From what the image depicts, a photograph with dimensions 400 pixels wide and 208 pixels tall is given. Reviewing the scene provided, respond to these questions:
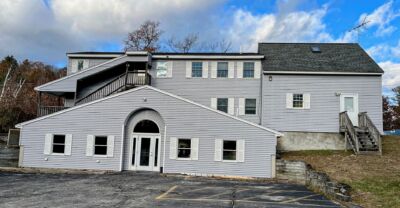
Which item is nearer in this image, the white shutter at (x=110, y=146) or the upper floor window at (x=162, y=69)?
the white shutter at (x=110, y=146)

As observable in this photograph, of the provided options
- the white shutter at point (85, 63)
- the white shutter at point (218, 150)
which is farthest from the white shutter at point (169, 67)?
the white shutter at point (218, 150)

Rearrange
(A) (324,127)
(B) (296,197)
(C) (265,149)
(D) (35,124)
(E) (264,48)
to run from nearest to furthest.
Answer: (B) (296,197)
(C) (265,149)
(D) (35,124)
(A) (324,127)
(E) (264,48)

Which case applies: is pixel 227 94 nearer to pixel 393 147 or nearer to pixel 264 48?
pixel 264 48

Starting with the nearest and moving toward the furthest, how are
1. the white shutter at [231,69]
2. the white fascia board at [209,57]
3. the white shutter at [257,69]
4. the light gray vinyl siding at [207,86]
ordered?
the light gray vinyl siding at [207,86] < the white shutter at [257,69] < the white fascia board at [209,57] < the white shutter at [231,69]

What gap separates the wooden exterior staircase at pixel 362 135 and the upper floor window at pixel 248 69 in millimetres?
6909

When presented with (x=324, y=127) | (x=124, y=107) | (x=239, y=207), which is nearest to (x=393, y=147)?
(x=324, y=127)

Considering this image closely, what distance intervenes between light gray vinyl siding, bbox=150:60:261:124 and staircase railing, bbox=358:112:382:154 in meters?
6.95

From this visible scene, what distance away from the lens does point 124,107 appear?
74.4 ft

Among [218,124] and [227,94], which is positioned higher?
[227,94]

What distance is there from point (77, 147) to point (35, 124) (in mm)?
3322

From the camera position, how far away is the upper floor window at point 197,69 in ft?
88.6

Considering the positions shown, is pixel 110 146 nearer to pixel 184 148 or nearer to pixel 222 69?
pixel 184 148

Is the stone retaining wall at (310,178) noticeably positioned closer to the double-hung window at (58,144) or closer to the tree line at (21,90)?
the double-hung window at (58,144)

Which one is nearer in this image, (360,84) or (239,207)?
(239,207)
